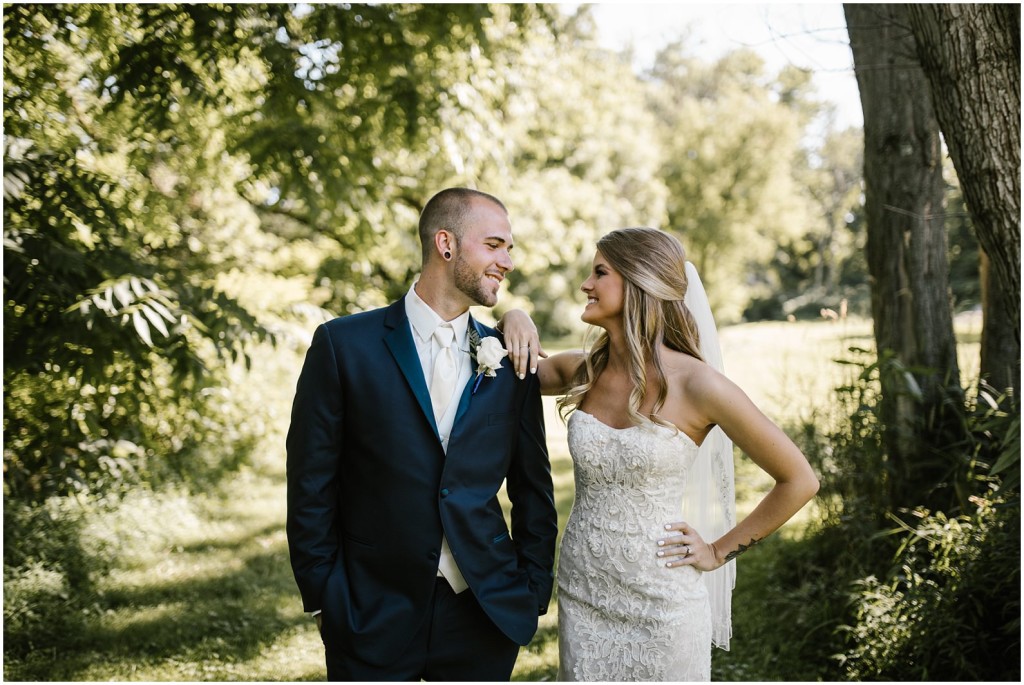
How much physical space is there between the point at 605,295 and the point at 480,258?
489 mm

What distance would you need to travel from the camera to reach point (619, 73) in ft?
53.0

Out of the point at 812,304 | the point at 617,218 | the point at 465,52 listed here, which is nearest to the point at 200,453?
the point at 465,52

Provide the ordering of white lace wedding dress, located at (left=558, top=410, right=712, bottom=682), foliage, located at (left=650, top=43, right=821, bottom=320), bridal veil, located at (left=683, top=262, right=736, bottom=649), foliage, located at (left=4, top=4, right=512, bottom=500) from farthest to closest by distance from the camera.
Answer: foliage, located at (left=650, top=43, right=821, bottom=320), foliage, located at (left=4, top=4, right=512, bottom=500), bridal veil, located at (left=683, top=262, right=736, bottom=649), white lace wedding dress, located at (left=558, top=410, right=712, bottom=682)

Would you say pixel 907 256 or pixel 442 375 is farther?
pixel 907 256

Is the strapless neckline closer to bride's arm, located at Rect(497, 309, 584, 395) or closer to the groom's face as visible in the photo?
bride's arm, located at Rect(497, 309, 584, 395)

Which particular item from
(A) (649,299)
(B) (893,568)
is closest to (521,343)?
(A) (649,299)

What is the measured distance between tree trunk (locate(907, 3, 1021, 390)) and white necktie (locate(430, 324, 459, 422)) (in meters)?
2.26

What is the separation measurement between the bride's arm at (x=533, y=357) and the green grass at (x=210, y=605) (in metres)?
2.17

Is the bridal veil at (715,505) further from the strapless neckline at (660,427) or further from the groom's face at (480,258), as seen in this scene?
the groom's face at (480,258)

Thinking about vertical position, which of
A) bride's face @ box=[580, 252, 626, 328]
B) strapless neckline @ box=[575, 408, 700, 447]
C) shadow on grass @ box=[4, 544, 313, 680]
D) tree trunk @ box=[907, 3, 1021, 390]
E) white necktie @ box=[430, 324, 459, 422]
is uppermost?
tree trunk @ box=[907, 3, 1021, 390]

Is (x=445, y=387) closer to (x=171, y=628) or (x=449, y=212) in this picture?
(x=449, y=212)

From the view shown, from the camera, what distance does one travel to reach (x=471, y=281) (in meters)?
2.71

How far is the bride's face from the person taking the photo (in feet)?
9.45

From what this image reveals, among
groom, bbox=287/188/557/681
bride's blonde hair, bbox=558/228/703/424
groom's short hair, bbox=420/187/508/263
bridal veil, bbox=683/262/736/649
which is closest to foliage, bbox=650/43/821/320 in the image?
bridal veil, bbox=683/262/736/649
